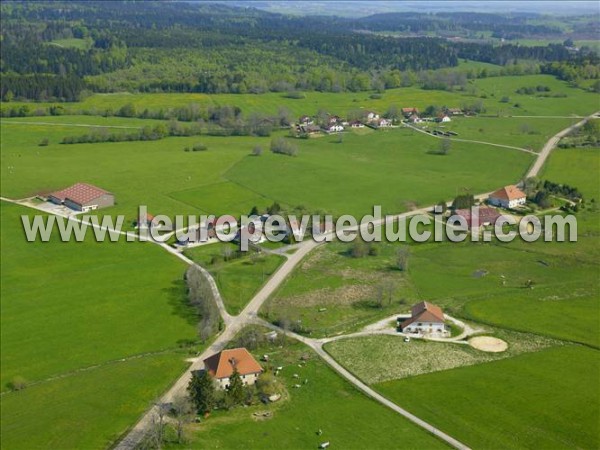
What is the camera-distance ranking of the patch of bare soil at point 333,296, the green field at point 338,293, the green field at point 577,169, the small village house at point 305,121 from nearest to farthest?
the green field at point 338,293
the patch of bare soil at point 333,296
the green field at point 577,169
the small village house at point 305,121

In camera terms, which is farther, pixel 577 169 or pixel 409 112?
pixel 409 112

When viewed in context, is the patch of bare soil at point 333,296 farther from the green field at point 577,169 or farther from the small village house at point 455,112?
the small village house at point 455,112

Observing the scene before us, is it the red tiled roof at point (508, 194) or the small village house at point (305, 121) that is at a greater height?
the small village house at point (305, 121)

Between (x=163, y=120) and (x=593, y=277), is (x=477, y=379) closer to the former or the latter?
(x=593, y=277)

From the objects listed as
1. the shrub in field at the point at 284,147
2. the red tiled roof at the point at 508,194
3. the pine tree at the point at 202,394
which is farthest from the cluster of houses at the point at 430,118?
the pine tree at the point at 202,394

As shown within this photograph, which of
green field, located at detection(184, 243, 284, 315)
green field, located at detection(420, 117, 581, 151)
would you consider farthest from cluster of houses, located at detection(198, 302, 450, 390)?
green field, located at detection(420, 117, 581, 151)

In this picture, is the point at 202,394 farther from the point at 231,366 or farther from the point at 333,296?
the point at 333,296

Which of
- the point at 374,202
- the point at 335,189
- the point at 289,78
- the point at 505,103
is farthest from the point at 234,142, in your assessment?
the point at 505,103

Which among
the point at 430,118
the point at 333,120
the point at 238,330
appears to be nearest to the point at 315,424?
the point at 238,330
